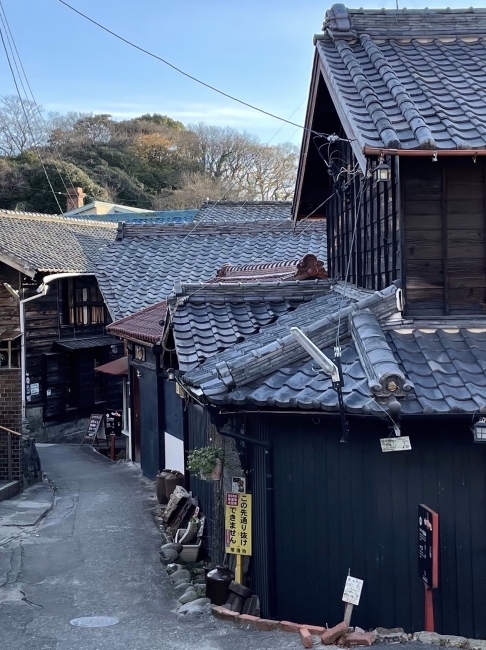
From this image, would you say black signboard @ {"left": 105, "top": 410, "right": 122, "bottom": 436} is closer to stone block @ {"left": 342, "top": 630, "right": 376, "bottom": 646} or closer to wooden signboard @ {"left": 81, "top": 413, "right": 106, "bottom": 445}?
wooden signboard @ {"left": 81, "top": 413, "right": 106, "bottom": 445}

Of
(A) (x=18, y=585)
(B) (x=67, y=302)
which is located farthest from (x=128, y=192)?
(A) (x=18, y=585)

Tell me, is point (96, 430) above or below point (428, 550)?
below

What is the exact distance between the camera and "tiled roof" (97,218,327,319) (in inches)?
792


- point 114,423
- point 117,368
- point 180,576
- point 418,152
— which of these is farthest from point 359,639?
point 114,423

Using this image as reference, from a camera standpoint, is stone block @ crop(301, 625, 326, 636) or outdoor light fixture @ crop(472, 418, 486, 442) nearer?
outdoor light fixture @ crop(472, 418, 486, 442)

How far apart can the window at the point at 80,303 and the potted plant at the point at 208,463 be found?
1868 cm

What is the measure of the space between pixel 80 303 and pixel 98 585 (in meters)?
18.8

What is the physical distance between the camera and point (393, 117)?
874 centimetres

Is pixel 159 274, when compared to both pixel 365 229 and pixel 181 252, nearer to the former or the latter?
pixel 181 252

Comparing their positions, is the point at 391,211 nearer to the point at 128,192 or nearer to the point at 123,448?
the point at 123,448

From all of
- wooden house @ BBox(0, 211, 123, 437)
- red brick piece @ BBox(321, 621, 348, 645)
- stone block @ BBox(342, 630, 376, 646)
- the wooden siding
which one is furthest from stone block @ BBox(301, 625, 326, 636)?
wooden house @ BBox(0, 211, 123, 437)

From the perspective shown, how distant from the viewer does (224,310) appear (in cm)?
1145

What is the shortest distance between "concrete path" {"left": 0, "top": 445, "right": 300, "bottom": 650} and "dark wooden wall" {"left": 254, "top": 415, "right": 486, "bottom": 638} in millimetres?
995

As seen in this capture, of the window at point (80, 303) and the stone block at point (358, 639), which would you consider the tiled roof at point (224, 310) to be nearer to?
the stone block at point (358, 639)
